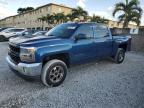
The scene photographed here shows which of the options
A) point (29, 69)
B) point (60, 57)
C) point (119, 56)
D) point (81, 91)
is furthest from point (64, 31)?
point (119, 56)

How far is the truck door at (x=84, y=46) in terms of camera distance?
5.43 meters

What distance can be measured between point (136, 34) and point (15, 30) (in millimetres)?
14535

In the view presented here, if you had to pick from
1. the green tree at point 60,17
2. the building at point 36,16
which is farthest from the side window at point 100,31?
the building at point 36,16

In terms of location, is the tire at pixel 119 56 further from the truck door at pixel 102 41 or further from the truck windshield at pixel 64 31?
the truck windshield at pixel 64 31

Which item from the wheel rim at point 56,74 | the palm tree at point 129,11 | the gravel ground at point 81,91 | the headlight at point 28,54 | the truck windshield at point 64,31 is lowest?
the gravel ground at point 81,91

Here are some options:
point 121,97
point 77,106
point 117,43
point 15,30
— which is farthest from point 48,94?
point 15,30

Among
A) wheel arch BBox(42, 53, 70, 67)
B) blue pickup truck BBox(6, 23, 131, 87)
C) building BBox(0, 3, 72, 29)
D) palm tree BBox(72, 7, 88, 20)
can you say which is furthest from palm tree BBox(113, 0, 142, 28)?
Answer: building BBox(0, 3, 72, 29)

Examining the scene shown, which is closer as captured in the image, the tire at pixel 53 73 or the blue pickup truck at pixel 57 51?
the blue pickup truck at pixel 57 51

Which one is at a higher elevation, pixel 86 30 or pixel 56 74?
pixel 86 30

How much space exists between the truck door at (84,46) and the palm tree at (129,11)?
16.7m

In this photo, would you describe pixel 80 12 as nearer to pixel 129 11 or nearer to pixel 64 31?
pixel 129 11

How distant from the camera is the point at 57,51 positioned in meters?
4.86

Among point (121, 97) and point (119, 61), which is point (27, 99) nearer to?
point (121, 97)

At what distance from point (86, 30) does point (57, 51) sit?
155cm
